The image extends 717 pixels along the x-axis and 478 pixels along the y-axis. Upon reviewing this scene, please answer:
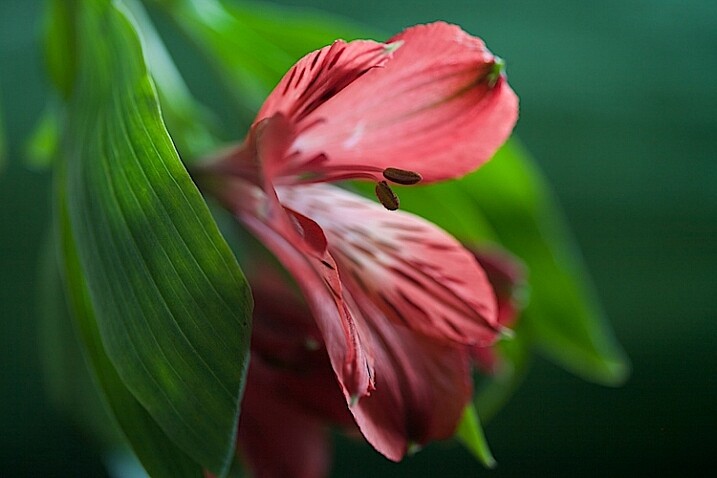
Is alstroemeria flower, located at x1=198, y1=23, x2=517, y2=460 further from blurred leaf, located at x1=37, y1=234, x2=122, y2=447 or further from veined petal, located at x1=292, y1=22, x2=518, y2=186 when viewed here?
blurred leaf, located at x1=37, y1=234, x2=122, y2=447

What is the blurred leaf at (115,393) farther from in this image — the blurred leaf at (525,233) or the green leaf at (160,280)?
the blurred leaf at (525,233)

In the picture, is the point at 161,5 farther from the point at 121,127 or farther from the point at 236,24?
the point at 121,127

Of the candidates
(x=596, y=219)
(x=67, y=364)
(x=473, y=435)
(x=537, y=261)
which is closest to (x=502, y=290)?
(x=473, y=435)

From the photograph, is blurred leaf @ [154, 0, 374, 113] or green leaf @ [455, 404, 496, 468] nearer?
green leaf @ [455, 404, 496, 468]

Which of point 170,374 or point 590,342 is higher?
point 170,374

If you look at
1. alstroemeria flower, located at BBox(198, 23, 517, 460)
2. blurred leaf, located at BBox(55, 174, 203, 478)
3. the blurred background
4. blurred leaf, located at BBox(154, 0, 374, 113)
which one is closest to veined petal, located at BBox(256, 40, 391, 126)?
alstroemeria flower, located at BBox(198, 23, 517, 460)

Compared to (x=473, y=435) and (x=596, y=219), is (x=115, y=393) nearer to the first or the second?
(x=473, y=435)

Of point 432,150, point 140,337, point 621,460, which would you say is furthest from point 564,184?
point 140,337

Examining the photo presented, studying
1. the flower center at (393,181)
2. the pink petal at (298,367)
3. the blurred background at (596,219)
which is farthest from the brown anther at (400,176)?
the blurred background at (596,219)
